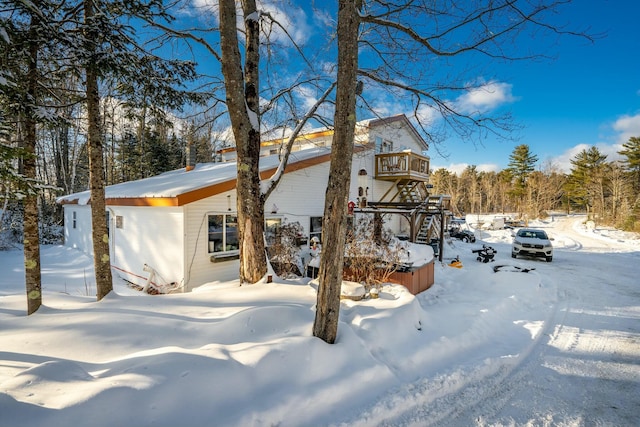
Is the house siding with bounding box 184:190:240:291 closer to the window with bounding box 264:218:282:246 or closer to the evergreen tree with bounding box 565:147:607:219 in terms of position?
the window with bounding box 264:218:282:246

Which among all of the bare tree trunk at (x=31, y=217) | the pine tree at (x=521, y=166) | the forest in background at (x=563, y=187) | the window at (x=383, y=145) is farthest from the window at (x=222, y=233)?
the pine tree at (x=521, y=166)

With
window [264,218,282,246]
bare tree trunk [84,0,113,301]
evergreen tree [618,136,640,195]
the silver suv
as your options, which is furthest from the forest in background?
bare tree trunk [84,0,113,301]

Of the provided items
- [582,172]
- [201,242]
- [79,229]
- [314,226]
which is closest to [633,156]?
[582,172]

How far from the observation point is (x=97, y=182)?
4.91m

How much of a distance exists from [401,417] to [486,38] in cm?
526

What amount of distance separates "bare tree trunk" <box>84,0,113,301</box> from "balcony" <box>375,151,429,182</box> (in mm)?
13316

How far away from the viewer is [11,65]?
4109 mm

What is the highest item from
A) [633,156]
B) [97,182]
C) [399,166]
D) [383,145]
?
[633,156]

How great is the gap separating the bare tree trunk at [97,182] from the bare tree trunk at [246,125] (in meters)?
2.12

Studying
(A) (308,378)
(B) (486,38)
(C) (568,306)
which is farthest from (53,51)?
(C) (568,306)

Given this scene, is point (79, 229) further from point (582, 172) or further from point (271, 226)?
point (582, 172)

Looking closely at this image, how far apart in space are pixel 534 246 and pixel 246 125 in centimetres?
1286

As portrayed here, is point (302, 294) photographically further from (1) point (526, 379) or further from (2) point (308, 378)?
(1) point (526, 379)

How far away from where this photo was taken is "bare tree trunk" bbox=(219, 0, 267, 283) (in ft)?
17.7
